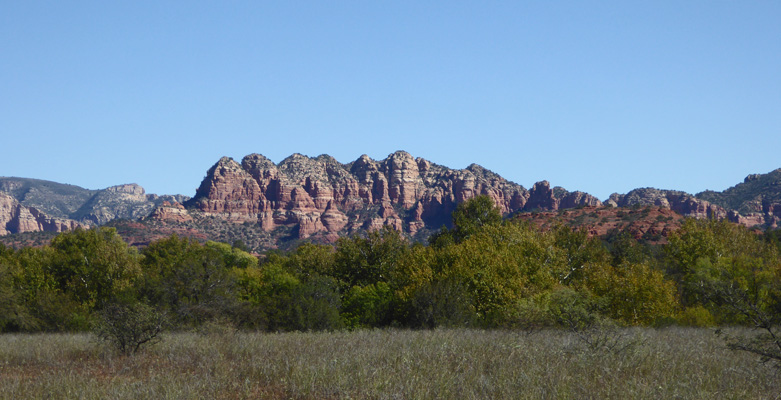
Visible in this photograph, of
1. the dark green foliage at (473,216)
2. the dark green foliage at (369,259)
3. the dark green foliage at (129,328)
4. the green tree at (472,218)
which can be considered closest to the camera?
the dark green foliage at (129,328)

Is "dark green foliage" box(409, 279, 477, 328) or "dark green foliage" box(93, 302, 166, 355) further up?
"dark green foliage" box(93, 302, 166, 355)

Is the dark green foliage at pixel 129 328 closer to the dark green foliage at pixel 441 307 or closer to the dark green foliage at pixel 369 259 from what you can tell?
the dark green foliage at pixel 441 307

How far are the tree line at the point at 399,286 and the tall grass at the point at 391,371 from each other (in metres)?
3.57

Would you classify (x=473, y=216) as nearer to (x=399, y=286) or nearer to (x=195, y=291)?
(x=399, y=286)

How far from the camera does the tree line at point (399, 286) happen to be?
3372 centimetres

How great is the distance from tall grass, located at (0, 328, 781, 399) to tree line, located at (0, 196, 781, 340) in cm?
357

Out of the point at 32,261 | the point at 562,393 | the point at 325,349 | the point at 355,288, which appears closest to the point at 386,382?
the point at 562,393

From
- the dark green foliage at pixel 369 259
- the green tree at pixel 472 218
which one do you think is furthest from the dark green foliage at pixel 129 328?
the green tree at pixel 472 218

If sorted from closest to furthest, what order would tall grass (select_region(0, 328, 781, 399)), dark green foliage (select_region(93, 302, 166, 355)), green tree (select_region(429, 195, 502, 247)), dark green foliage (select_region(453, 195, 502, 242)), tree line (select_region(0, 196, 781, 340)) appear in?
tall grass (select_region(0, 328, 781, 399)) < dark green foliage (select_region(93, 302, 166, 355)) < tree line (select_region(0, 196, 781, 340)) < green tree (select_region(429, 195, 502, 247)) < dark green foliage (select_region(453, 195, 502, 242))

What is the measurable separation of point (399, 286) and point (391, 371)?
3112cm

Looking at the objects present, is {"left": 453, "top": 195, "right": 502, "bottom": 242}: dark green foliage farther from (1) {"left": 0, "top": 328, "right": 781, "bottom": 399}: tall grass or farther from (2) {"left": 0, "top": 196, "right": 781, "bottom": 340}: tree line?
(1) {"left": 0, "top": 328, "right": 781, "bottom": 399}: tall grass

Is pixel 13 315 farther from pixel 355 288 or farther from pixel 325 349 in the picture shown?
pixel 325 349

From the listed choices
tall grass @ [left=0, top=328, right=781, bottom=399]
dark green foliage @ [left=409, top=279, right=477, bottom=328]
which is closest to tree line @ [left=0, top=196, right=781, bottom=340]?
dark green foliage @ [left=409, top=279, right=477, bottom=328]

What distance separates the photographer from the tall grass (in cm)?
1143
